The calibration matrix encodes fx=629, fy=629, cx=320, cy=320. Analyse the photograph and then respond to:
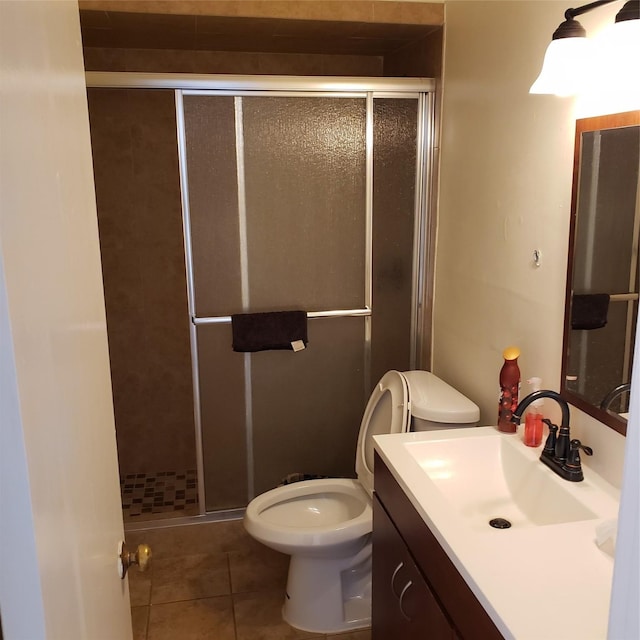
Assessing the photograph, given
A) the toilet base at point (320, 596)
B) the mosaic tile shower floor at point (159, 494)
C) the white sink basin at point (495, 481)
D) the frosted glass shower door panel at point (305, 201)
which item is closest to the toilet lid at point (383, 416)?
the toilet base at point (320, 596)

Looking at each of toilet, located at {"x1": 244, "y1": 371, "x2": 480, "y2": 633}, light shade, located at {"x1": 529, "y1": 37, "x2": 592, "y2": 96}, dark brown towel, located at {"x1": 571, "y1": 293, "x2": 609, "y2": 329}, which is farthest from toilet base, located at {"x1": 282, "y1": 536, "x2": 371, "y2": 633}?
light shade, located at {"x1": 529, "y1": 37, "x2": 592, "y2": 96}

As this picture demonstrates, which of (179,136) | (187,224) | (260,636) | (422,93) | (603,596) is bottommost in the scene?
(260,636)

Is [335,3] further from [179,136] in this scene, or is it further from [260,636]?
[260,636]

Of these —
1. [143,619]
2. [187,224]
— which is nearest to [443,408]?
[187,224]

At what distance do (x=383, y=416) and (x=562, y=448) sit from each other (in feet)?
2.83

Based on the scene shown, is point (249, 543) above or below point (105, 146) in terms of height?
below

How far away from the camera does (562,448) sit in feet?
5.32

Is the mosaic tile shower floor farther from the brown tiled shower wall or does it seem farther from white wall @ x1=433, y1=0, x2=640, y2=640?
white wall @ x1=433, y1=0, x2=640, y2=640

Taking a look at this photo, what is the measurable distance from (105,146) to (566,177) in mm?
2257

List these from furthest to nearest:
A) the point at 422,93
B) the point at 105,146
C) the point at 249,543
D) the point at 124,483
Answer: the point at 124,483 < the point at 105,146 < the point at 249,543 < the point at 422,93

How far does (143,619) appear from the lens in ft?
7.77

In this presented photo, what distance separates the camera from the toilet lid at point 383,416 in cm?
221

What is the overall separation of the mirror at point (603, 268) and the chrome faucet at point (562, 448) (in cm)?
8

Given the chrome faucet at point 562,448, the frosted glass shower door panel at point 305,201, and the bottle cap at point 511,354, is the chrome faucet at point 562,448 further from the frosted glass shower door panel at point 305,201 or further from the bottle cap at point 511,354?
the frosted glass shower door panel at point 305,201
